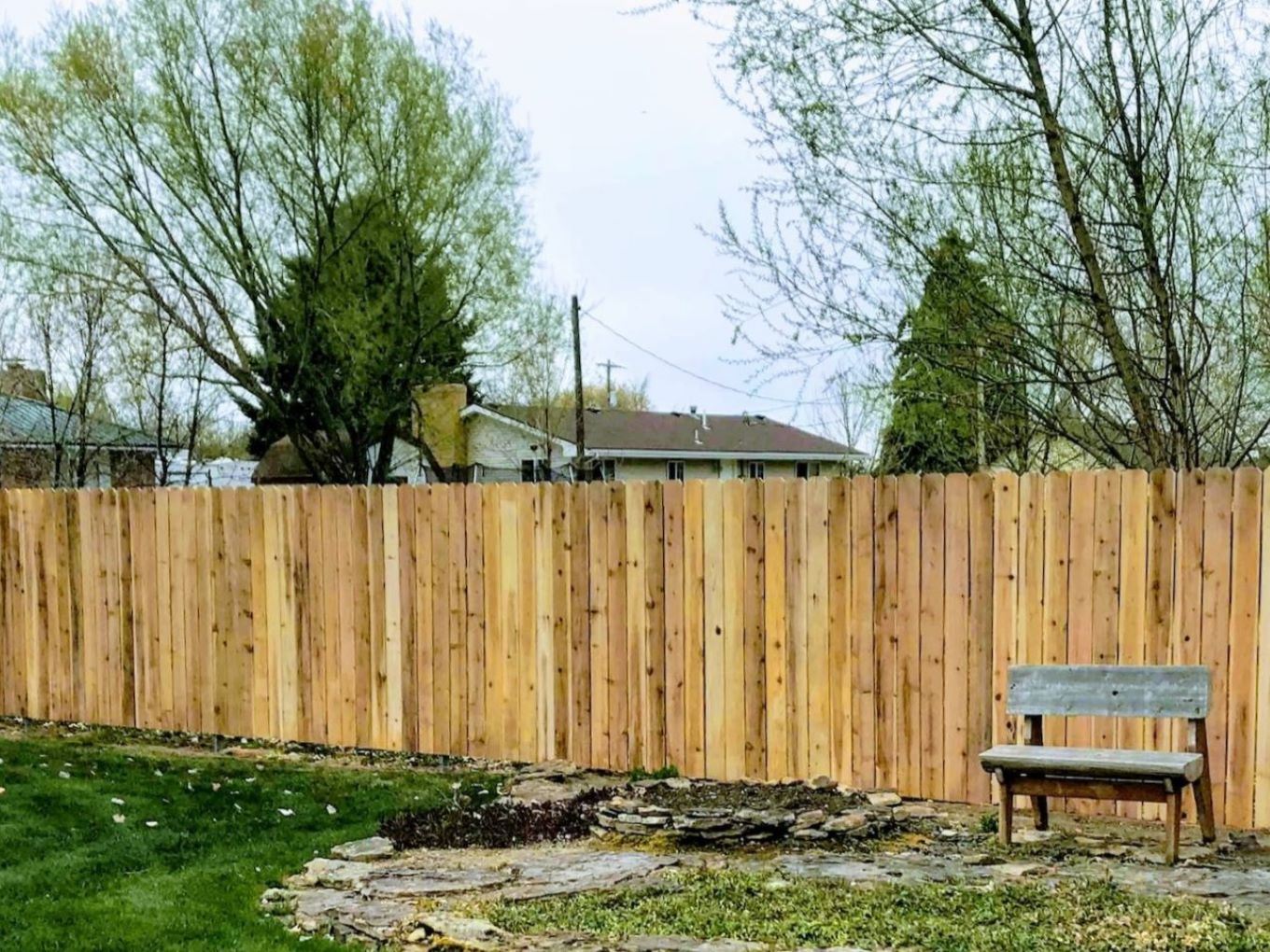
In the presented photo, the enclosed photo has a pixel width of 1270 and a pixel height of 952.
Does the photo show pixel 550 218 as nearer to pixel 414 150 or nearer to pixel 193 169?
pixel 414 150

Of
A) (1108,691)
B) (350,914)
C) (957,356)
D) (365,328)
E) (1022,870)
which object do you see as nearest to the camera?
(350,914)

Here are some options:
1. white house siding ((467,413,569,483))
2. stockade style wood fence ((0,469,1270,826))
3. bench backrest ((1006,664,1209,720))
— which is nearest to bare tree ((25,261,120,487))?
stockade style wood fence ((0,469,1270,826))

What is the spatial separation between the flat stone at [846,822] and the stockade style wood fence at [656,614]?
60cm

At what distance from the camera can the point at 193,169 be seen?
14.4 m

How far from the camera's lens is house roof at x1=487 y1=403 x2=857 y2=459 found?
79.7 feet

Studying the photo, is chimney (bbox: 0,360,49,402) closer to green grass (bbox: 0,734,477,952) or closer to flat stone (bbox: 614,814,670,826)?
green grass (bbox: 0,734,477,952)

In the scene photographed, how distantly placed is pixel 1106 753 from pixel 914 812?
1.15 m

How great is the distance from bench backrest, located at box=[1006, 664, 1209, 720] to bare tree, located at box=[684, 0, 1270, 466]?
1547mm

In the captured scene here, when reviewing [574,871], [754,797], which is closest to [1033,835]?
[754,797]

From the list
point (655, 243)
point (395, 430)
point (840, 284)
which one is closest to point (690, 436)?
point (395, 430)

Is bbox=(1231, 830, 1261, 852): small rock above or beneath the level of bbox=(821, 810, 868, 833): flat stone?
above

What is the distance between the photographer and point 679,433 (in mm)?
28750

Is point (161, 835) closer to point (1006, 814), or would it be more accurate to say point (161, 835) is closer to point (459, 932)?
point (459, 932)

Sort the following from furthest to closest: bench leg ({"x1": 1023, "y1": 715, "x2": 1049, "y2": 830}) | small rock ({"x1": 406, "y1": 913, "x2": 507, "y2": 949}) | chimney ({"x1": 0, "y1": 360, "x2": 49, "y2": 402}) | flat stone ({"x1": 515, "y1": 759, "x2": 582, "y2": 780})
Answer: chimney ({"x1": 0, "y1": 360, "x2": 49, "y2": 402}) < flat stone ({"x1": 515, "y1": 759, "x2": 582, "y2": 780}) < bench leg ({"x1": 1023, "y1": 715, "x2": 1049, "y2": 830}) < small rock ({"x1": 406, "y1": 913, "x2": 507, "y2": 949})
